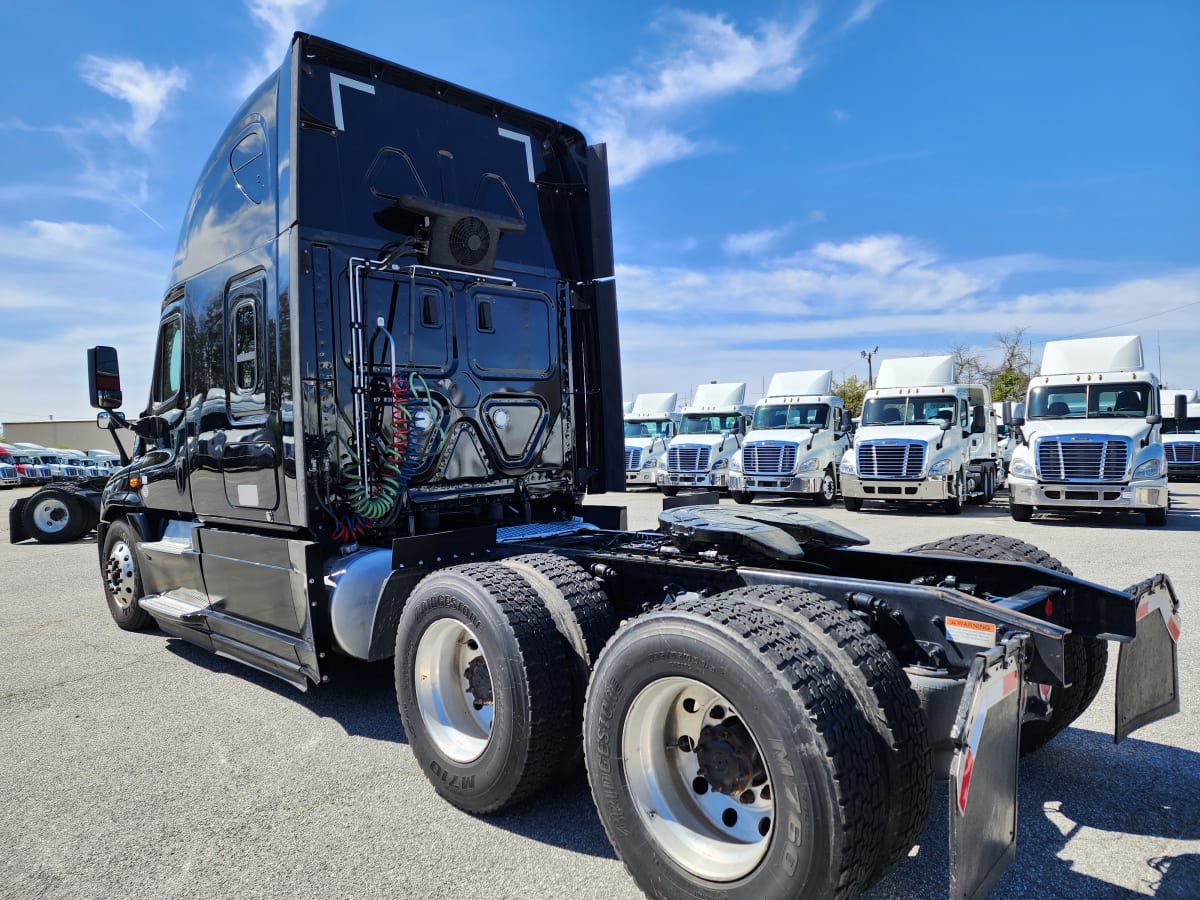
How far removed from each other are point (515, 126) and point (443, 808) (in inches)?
165

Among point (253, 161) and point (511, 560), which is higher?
point (253, 161)

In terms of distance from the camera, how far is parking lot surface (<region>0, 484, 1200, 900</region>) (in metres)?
2.81

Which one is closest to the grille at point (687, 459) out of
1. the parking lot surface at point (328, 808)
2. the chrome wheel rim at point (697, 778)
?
the parking lot surface at point (328, 808)

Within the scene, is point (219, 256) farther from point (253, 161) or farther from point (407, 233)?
point (407, 233)

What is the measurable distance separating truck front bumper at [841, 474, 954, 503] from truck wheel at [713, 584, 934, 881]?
14.1 m

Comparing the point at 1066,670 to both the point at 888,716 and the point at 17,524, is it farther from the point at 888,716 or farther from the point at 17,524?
the point at 17,524

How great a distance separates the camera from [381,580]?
13.7 feet

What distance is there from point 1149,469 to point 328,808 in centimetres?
1373

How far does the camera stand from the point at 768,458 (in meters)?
18.1

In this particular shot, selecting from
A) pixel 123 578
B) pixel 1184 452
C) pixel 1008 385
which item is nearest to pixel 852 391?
pixel 1008 385

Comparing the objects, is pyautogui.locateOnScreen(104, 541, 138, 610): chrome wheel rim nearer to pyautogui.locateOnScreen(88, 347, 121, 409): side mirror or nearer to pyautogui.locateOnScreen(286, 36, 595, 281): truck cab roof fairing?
pyautogui.locateOnScreen(88, 347, 121, 409): side mirror

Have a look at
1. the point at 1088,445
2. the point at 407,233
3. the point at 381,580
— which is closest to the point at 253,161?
the point at 407,233

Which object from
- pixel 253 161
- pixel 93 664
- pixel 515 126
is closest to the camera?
pixel 253 161

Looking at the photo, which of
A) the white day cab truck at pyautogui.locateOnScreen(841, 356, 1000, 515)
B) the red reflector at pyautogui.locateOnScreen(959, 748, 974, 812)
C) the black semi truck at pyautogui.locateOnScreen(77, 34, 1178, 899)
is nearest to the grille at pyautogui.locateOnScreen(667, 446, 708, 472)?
the white day cab truck at pyautogui.locateOnScreen(841, 356, 1000, 515)
